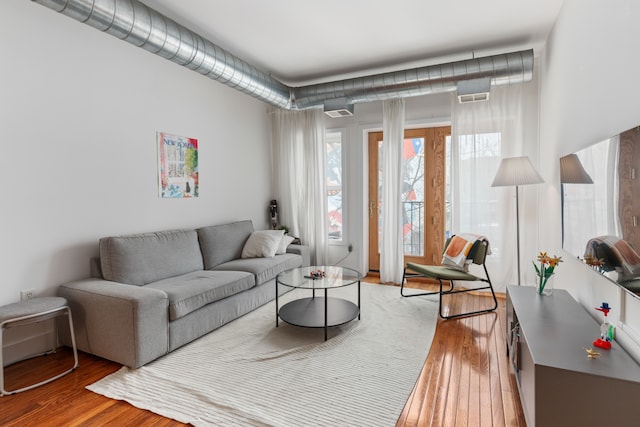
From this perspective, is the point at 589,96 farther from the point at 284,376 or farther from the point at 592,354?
the point at 284,376

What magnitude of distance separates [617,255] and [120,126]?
3.78 metres

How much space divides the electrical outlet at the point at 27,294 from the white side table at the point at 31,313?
164 mm

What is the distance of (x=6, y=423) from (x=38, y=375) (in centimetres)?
55

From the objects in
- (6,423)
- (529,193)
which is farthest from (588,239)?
(6,423)

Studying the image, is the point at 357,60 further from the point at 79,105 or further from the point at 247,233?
the point at 79,105

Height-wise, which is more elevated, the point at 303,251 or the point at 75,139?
the point at 75,139

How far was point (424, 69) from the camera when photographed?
3.86 metres

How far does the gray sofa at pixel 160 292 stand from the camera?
247cm

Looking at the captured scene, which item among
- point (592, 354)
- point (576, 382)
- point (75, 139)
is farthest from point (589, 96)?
point (75, 139)

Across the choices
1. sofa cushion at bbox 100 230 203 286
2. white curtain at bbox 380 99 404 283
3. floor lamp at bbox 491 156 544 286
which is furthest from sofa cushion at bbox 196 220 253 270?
floor lamp at bbox 491 156 544 286

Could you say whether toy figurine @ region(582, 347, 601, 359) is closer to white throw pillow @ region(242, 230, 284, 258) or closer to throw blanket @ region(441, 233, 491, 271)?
throw blanket @ region(441, 233, 491, 271)

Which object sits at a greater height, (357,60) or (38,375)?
(357,60)

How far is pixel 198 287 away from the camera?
294 cm

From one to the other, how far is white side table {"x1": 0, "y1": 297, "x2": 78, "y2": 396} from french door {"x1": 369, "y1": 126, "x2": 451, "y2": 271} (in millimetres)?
3833
